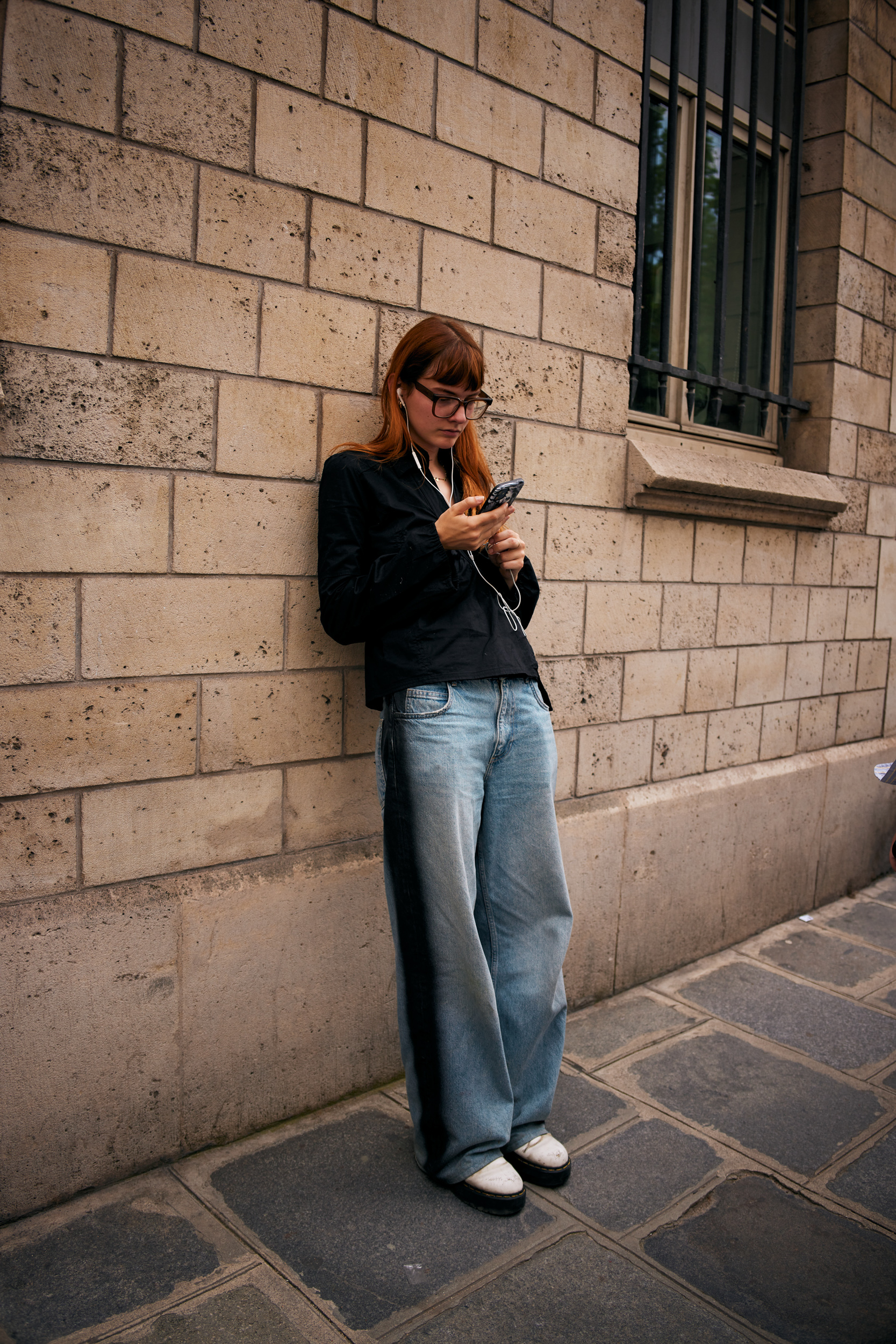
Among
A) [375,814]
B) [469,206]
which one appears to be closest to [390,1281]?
[375,814]

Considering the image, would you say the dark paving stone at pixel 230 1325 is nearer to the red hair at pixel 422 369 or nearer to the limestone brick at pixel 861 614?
the red hair at pixel 422 369

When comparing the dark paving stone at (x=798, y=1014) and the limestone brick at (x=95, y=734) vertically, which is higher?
the limestone brick at (x=95, y=734)

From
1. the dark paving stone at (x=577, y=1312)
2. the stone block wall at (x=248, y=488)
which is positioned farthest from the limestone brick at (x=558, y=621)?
the dark paving stone at (x=577, y=1312)

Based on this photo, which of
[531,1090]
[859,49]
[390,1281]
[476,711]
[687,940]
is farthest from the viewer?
[859,49]

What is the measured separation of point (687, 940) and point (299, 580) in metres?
2.33

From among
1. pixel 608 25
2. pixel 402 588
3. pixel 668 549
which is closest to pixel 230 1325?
pixel 402 588

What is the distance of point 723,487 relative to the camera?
3.76 metres

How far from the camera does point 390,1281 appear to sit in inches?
83.0

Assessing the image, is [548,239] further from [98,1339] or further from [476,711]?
[98,1339]

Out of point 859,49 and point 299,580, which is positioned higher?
point 859,49

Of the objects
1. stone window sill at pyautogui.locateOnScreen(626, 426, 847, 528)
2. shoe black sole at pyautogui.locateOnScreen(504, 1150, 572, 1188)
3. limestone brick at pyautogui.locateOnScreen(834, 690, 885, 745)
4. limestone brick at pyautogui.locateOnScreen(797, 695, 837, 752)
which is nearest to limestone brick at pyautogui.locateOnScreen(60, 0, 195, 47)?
stone window sill at pyautogui.locateOnScreen(626, 426, 847, 528)

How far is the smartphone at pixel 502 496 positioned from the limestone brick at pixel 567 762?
1314mm

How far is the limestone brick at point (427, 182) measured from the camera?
2734mm

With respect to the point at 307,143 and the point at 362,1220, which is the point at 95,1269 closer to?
the point at 362,1220
